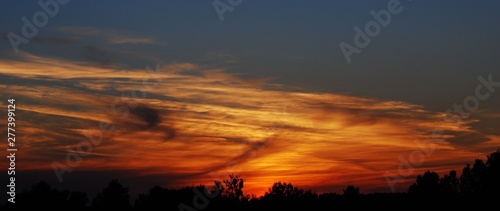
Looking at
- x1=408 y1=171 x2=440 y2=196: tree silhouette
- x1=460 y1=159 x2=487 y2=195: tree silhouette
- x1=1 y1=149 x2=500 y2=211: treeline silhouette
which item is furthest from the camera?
x1=408 y1=171 x2=440 y2=196: tree silhouette

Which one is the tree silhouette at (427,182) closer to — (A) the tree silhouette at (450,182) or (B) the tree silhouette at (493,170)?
(A) the tree silhouette at (450,182)

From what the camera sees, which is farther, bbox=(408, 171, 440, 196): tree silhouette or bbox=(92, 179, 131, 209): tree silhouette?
bbox=(408, 171, 440, 196): tree silhouette

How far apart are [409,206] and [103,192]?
2155 inches

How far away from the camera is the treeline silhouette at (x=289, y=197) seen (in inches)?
2143

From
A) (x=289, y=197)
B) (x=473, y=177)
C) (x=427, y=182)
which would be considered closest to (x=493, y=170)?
(x=473, y=177)

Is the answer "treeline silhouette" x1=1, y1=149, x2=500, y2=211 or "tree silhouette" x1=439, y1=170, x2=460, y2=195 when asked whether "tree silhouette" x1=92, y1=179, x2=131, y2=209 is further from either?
"tree silhouette" x1=439, y1=170, x2=460, y2=195

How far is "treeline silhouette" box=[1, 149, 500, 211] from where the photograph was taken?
54438 mm

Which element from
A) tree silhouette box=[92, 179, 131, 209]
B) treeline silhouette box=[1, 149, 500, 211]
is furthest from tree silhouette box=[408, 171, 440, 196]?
tree silhouette box=[92, 179, 131, 209]

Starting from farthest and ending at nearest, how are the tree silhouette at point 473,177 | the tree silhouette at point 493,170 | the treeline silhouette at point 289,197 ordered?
the tree silhouette at point 473,177, the tree silhouette at point 493,170, the treeline silhouette at point 289,197

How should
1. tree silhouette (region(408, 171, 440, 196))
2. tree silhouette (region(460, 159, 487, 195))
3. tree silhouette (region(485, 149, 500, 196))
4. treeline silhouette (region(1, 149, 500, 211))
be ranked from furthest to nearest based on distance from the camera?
tree silhouette (region(408, 171, 440, 196)), tree silhouette (region(460, 159, 487, 195)), tree silhouette (region(485, 149, 500, 196)), treeline silhouette (region(1, 149, 500, 211))

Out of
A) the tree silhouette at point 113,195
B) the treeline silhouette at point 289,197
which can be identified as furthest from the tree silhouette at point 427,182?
the tree silhouette at point 113,195

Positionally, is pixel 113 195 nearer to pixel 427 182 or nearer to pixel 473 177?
pixel 427 182

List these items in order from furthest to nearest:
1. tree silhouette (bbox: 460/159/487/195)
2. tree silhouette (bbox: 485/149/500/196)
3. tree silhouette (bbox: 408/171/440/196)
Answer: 1. tree silhouette (bbox: 408/171/440/196)
2. tree silhouette (bbox: 460/159/487/195)
3. tree silhouette (bbox: 485/149/500/196)

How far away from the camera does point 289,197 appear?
69812 millimetres
